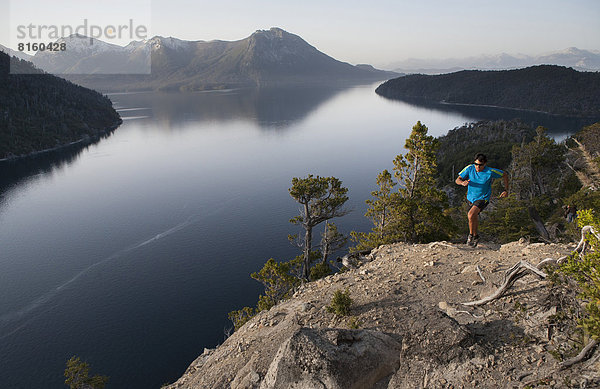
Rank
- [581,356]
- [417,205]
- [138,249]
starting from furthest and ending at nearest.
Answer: [138,249], [417,205], [581,356]

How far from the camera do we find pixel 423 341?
9.43 metres

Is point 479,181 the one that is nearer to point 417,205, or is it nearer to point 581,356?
point 581,356

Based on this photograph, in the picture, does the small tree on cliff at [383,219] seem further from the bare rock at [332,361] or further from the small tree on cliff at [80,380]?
the small tree on cliff at [80,380]

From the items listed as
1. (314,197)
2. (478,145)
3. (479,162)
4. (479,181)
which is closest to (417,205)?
(314,197)

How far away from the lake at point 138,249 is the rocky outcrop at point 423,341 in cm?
3570

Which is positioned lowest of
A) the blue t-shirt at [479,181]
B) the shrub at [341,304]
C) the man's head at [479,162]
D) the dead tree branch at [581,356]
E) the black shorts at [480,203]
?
the shrub at [341,304]

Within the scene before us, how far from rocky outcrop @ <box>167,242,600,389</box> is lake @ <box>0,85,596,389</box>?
35.7 m

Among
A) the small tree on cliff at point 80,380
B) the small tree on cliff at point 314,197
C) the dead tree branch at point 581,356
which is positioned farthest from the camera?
the small tree on cliff at point 314,197

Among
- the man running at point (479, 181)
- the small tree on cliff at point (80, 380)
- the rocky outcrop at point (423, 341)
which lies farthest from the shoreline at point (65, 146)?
the man running at point (479, 181)

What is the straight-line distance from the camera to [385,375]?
945 cm

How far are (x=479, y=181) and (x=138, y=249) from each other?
69.3 meters

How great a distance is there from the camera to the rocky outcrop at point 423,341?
8.25 metres

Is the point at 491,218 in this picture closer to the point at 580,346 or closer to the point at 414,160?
the point at 414,160

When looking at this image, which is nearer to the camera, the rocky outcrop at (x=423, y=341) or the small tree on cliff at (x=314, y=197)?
the rocky outcrop at (x=423, y=341)
